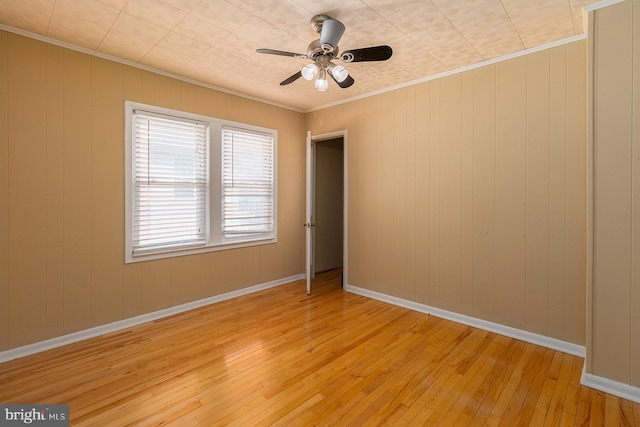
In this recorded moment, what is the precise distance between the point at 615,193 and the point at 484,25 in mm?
1566

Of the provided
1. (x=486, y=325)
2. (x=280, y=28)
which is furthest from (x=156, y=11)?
(x=486, y=325)

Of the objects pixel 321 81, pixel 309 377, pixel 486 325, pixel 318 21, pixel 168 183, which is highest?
pixel 318 21

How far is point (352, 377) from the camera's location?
7.44 feet

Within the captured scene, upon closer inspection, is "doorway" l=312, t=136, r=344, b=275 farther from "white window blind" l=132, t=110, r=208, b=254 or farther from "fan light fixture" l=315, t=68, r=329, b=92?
"fan light fixture" l=315, t=68, r=329, b=92

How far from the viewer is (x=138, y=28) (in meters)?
2.43

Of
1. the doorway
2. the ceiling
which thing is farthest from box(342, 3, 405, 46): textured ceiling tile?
the doorway

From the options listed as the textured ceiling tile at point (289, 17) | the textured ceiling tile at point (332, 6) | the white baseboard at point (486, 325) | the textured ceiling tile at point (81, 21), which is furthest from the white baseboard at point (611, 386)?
the textured ceiling tile at point (81, 21)

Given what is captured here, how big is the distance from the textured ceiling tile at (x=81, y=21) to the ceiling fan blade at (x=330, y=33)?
60.2 inches

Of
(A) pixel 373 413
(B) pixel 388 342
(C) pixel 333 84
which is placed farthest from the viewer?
(C) pixel 333 84

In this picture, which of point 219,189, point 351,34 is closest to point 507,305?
point 351,34

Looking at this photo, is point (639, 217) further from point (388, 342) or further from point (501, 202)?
point (388, 342)

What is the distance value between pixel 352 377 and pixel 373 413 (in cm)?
39

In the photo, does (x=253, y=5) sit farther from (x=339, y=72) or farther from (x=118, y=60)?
(x=118, y=60)

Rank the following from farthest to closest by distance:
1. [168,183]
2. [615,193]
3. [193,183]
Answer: [193,183] → [168,183] → [615,193]
